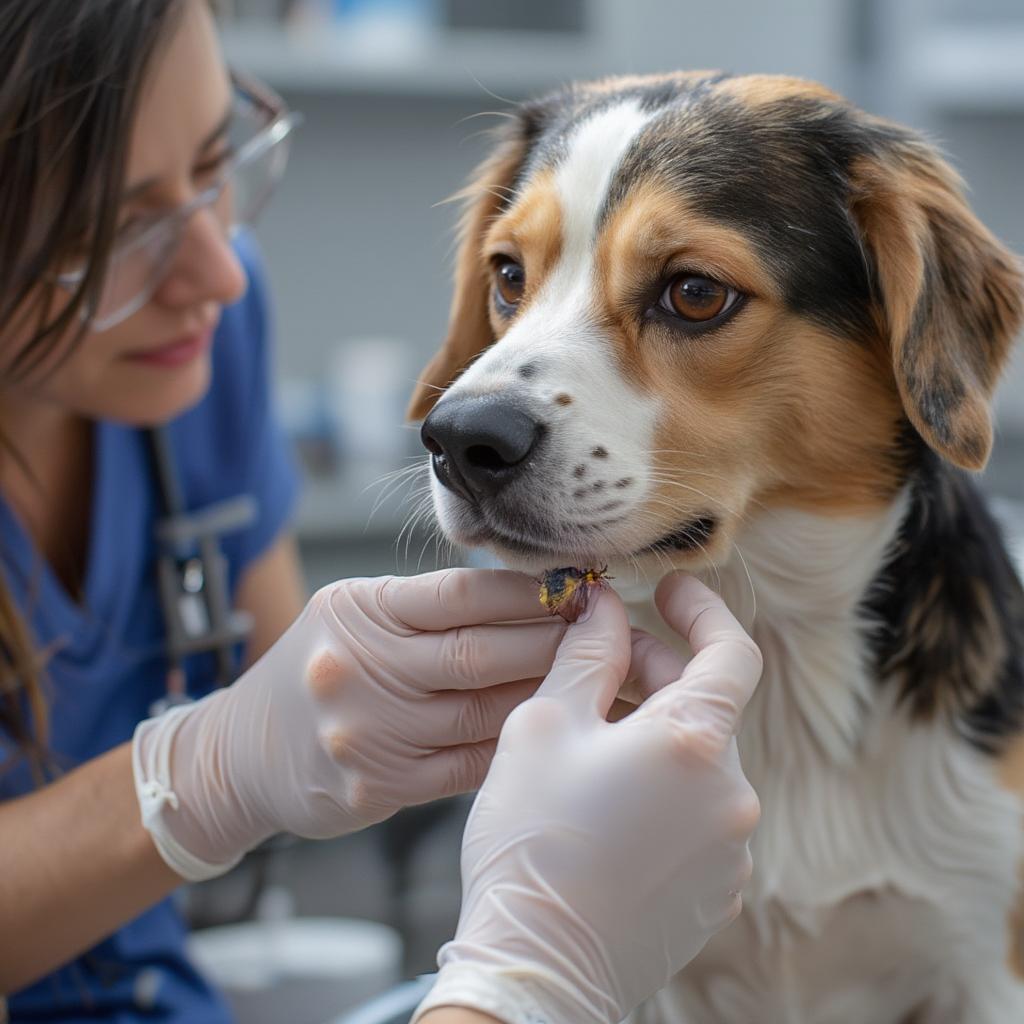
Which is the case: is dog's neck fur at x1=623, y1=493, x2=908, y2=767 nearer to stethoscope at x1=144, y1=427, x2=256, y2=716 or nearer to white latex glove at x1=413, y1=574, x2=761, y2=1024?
white latex glove at x1=413, y1=574, x2=761, y2=1024

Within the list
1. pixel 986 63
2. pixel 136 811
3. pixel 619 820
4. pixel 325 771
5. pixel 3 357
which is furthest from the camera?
pixel 986 63

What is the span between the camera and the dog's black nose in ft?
2.67

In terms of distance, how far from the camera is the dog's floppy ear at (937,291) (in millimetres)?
885

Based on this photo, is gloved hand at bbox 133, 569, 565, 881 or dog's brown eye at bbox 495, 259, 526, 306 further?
dog's brown eye at bbox 495, 259, 526, 306

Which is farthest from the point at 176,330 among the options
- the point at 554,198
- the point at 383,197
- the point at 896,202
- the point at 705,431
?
the point at 383,197

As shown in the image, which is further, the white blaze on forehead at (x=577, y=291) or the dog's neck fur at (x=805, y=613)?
the dog's neck fur at (x=805, y=613)

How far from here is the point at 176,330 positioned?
1.20m

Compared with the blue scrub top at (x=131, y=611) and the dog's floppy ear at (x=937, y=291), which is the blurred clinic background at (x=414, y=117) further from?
the dog's floppy ear at (x=937, y=291)

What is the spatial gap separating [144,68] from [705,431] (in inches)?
22.9

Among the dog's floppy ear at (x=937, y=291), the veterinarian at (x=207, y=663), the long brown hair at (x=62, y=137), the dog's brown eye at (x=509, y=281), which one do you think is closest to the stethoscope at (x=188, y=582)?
the veterinarian at (x=207, y=663)

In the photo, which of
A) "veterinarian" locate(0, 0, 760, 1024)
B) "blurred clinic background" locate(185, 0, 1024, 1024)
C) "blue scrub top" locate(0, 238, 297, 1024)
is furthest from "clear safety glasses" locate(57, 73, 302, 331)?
"blurred clinic background" locate(185, 0, 1024, 1024)

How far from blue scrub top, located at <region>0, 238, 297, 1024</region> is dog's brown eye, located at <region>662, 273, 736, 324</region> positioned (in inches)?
27.2

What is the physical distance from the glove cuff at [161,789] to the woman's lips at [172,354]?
36 cm

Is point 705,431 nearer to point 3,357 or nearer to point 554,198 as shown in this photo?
point 554,198
